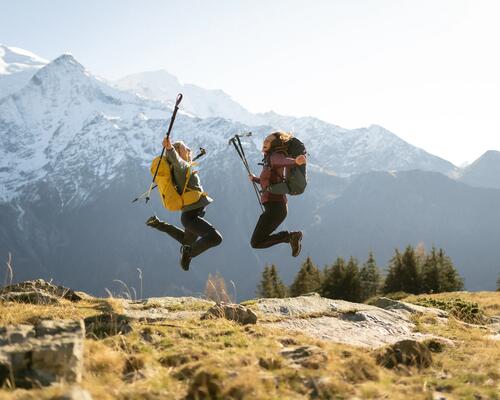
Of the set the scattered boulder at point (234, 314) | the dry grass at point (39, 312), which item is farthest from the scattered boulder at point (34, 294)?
the scattered boulder at point (234, 314)

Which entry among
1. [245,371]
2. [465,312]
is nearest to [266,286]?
[465,312]

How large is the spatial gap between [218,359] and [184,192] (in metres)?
5.40

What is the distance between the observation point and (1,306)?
8.12 metres

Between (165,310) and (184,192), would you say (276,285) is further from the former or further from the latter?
(184,192)

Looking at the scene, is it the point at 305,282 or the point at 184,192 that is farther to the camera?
the point at 305,282

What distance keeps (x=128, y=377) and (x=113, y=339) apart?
1.34 metres

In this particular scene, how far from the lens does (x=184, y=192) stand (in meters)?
10.6

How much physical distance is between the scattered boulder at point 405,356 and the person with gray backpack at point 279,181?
444 cm

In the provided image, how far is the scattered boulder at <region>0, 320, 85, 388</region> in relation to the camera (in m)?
4.71

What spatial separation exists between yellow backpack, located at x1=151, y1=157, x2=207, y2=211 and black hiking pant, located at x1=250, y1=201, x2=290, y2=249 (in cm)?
161

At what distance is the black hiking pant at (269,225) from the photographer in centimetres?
1101

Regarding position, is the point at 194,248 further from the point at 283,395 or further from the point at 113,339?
the point at 283,395

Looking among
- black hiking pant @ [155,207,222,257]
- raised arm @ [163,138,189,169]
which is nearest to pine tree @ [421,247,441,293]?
black hiking pant @ [155,207,222,257]

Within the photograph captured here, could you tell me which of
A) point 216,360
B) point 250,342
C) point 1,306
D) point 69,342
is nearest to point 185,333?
point 250,342
